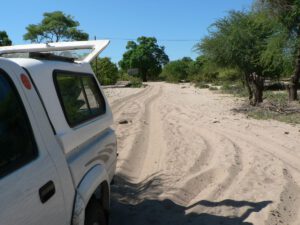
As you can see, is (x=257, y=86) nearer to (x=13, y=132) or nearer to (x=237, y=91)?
(x=237, y=91)

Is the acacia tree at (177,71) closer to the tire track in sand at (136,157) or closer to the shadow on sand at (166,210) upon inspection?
the tire track in sand at (136,157)

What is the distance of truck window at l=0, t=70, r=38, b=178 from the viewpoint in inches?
92.9

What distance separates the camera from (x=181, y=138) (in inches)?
444

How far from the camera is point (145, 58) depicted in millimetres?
95625

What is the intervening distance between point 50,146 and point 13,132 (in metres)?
0.34

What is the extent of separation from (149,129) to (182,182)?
238 inches

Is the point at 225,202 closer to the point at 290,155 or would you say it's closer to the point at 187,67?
the point at 290,155

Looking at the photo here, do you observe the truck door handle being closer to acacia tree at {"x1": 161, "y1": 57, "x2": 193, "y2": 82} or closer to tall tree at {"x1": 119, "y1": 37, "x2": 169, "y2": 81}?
acacia tree at {"x1": 161, "y1": 57, "x2": 193, "y2": 82}

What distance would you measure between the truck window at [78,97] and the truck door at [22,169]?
→ 71 centimetres

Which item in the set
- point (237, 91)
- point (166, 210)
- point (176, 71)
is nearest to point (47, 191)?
point (166, 210)

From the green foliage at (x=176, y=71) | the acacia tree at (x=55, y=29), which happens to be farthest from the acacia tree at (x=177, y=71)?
the acacia tree at (x=55, y=29)

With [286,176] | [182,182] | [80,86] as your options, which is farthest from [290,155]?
[80,86]

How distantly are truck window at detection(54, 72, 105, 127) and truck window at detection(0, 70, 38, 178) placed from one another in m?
0.73

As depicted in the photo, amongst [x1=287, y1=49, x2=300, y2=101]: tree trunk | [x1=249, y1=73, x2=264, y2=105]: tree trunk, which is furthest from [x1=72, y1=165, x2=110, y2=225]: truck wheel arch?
[x1=249, y1=73, x2=264, y2=105]: tree trunk
